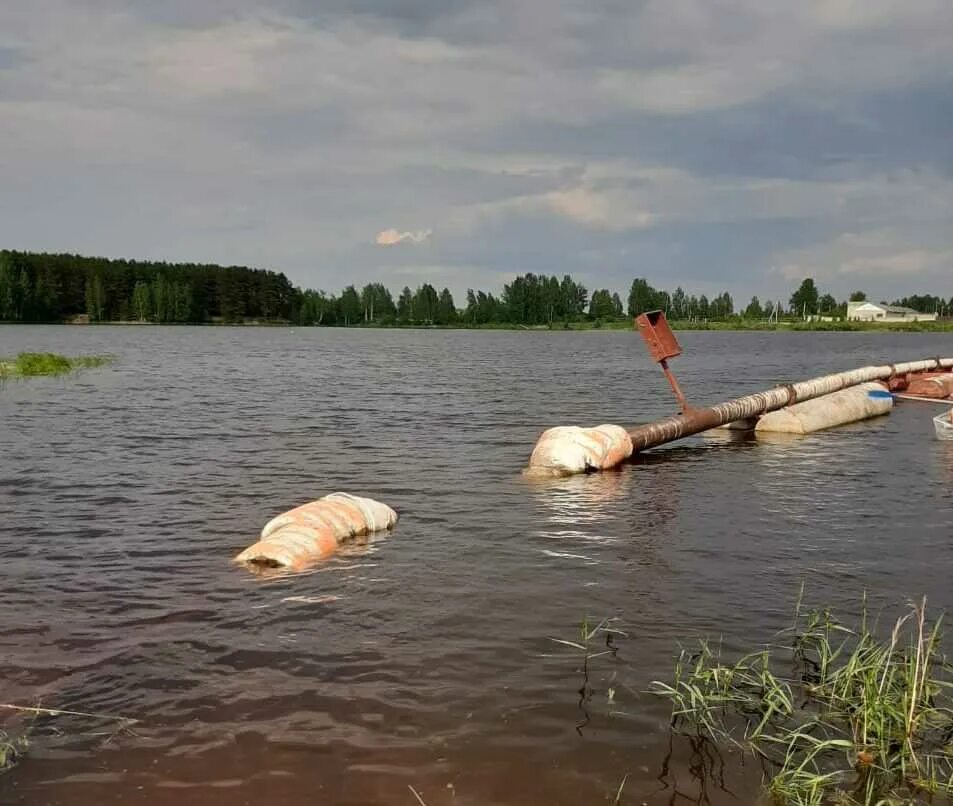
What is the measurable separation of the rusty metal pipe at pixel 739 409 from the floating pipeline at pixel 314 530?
28.1 ft

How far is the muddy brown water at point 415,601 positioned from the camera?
6.25 m

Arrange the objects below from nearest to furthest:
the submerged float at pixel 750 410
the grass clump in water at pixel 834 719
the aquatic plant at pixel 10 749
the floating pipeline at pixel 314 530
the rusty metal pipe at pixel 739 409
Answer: the grass clump in water at pixel 834 719 < the aquatic plant at pixel 10 749 < the floating pipeline at pixel 314 530 < the submerged float at pixel 750 410 < the rusty metal pipe at pixel 739 409

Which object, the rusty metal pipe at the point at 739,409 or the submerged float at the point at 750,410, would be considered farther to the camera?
the rusty metal pipe at the point at 739,409

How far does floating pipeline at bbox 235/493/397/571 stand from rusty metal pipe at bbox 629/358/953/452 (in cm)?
855

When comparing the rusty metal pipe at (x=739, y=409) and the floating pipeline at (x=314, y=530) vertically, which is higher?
the rusty metal pipe at (x=739, y=409)

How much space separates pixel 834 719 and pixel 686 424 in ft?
49.7

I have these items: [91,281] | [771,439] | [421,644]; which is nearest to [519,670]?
[421,644]

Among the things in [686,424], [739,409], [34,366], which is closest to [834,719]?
[686,424]

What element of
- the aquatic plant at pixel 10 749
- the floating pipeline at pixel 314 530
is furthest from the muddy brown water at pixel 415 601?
the floating pipeline at pixel 314 530

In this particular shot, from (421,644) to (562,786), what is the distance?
111 inches

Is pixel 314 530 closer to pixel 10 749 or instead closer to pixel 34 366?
pixel 10 749

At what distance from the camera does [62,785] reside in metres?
5.99

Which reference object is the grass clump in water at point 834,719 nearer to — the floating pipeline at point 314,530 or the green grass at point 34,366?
the floating pipeline at point 314,530

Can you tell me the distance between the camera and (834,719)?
6863 mm
